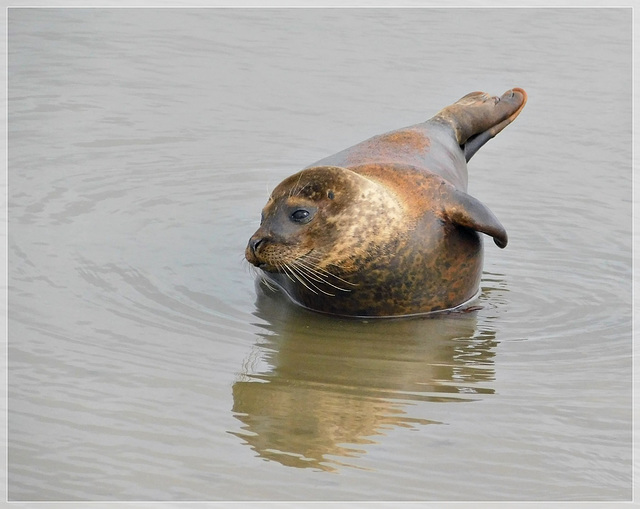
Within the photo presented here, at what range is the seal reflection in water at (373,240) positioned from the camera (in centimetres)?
667

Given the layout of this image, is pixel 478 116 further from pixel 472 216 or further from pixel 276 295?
pixel 276 295

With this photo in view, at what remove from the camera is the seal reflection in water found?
263 inches

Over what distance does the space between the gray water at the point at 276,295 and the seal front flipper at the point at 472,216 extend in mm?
494

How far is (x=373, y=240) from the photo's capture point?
265 inches

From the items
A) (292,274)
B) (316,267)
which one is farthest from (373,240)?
(292,274)

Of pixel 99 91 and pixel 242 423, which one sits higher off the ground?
pixel 99 91

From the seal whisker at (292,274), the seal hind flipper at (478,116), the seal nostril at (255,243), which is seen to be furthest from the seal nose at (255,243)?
the seal hind flipper at (478,116)

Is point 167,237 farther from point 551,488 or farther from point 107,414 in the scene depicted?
point 551,488

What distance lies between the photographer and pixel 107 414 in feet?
17.4

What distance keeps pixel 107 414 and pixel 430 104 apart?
604 centimetres

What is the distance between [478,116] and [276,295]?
8.19 feet
